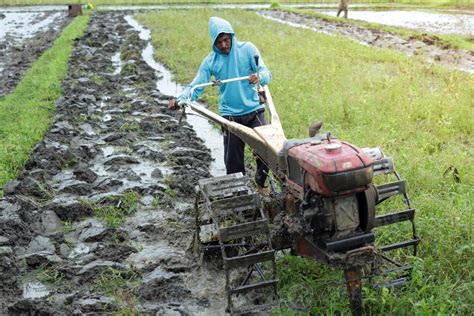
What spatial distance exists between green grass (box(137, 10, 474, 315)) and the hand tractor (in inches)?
8.5

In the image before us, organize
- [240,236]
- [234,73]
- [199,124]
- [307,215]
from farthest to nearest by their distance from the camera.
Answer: [199,124], [234,73], [240,236], [307,215]

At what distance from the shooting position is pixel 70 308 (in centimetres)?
398

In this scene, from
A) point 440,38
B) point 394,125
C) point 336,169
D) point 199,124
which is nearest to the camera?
point 336,169

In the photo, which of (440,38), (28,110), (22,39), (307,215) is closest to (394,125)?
(307,215)

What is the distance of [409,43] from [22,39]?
1321 centimetres

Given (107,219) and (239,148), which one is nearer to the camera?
(239,148)

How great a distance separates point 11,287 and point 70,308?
639mm

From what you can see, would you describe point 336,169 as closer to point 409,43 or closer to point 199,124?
point 199,124

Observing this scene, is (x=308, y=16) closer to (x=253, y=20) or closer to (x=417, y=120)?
(x=253, y=20)

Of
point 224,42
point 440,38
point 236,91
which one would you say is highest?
point 224,42

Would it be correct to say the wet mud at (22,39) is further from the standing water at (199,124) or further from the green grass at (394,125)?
the green grass at (394,125)

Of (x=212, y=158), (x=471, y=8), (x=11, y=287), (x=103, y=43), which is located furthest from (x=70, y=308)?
(x=471, y=8)

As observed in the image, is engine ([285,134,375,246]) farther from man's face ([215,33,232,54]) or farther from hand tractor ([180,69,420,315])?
man's face ([215,33,232,54])

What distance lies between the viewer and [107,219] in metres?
5.44
